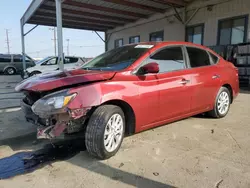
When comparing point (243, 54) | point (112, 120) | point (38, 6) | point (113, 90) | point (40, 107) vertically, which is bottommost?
point (112, 120)

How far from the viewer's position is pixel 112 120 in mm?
3018

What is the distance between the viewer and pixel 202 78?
14.0ft

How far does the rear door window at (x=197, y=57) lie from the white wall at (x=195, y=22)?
22.8 ft

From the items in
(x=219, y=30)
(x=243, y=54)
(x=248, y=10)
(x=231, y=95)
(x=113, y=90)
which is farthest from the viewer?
(x=219, y=30)

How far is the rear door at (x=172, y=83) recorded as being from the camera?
3.61 m

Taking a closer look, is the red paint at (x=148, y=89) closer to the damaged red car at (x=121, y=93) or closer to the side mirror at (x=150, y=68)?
the damaged red car at (x=121, y=93)

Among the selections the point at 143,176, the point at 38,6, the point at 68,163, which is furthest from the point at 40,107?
the point at 38,6

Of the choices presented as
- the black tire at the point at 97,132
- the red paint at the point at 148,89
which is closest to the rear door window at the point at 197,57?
the red paint at the point at 148,89

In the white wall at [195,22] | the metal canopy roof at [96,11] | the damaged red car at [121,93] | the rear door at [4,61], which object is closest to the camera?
the damaged red car at [121,93]

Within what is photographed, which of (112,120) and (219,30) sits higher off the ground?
(219,30)

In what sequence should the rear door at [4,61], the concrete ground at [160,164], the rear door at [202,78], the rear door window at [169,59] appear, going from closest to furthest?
A: the concrete ground at [160,164], the rear door window at [169,59], the rear door at [202,78], the rear door at [4,61]

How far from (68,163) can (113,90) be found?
3.57 feet

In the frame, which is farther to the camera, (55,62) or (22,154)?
(55,62)

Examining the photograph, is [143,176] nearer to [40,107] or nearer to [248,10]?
[40,107]
